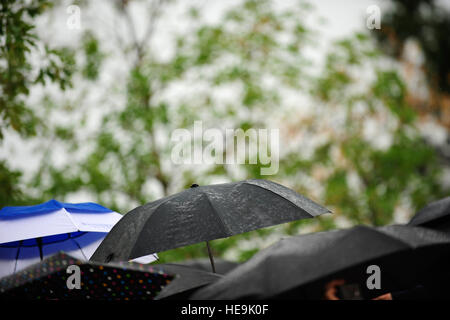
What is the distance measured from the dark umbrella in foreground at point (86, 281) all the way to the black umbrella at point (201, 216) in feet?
1.39

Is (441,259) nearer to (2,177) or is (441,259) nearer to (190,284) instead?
(190,284)

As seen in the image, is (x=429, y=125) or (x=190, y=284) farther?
(x=429, y=125)

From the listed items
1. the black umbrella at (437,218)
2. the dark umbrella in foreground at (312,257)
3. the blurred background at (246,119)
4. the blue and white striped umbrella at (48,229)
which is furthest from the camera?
the blurred background at (246,119)

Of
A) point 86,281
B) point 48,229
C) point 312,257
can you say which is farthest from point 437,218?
point 48,229

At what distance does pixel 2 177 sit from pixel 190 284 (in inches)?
172

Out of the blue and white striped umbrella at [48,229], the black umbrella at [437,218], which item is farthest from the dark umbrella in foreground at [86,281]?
the black umbrella at [437,218]

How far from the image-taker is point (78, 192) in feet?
35.3

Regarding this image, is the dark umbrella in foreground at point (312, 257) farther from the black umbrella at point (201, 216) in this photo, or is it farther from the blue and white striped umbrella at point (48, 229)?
the blue and white striped umbrella at point (48, 229)

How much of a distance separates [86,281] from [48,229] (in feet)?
5.17

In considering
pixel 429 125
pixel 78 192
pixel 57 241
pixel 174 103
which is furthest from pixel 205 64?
pixel 429 125

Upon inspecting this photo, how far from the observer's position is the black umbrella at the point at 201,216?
305 centimetres

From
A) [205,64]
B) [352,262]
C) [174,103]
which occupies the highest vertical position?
[205,64]

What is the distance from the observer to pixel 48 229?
3.83m

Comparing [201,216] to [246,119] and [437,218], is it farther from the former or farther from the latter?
[246,119]
